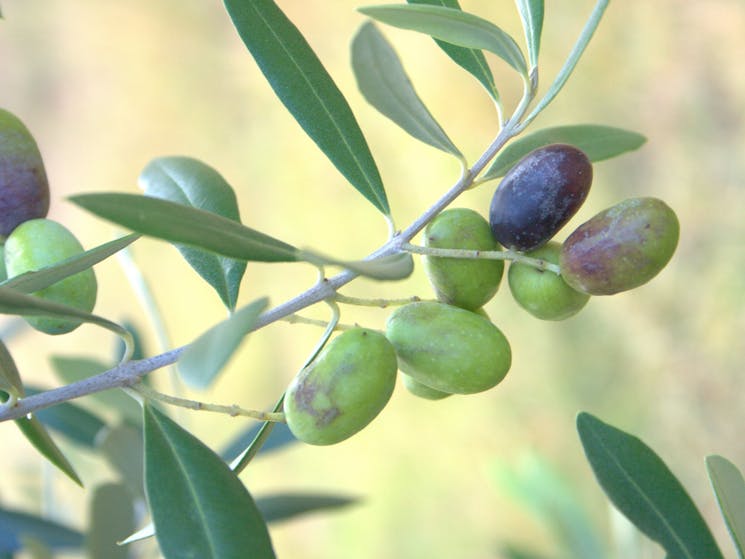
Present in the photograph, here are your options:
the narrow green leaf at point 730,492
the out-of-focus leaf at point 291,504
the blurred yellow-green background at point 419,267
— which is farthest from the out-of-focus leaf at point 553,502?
the narrow green leaf at point 730,492

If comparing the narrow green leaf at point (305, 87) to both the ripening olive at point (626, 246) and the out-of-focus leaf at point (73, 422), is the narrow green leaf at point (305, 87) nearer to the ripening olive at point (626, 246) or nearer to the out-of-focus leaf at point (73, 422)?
the ripening olive at point (626, 246)

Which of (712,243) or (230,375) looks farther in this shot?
(230,375)

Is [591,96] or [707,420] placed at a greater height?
[591,96]

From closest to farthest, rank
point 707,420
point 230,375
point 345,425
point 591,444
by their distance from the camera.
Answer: point 345,425
point 591,444
point 707,420
point 230,375

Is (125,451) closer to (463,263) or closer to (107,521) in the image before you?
(107,521)

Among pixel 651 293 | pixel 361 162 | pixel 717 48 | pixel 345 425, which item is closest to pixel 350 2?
pixel 717 48

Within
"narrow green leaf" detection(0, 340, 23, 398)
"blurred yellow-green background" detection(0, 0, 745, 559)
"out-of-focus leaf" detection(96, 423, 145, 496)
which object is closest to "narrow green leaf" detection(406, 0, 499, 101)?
"narrow green leaf" detection(0, 340, 23, 398)

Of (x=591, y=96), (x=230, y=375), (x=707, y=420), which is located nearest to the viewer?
(x=707, y=420)

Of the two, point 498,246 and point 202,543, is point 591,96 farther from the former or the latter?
point 202,543
